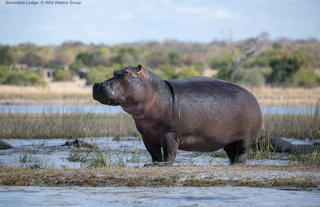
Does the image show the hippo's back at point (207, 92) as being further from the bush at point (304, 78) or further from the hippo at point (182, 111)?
the bush at point (304, 78)

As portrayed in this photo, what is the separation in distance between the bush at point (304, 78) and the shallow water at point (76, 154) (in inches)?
860

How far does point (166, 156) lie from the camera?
22.9 ft

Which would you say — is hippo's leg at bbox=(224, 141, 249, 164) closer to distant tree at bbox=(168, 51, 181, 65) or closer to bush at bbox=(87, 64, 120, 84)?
bush at bbox=(87, 64, 120, 84)

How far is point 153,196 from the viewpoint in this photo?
18.1 ft

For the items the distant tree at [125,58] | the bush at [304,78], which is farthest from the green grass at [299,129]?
the distant tree at [125,58]

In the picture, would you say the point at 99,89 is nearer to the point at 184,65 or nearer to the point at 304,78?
the point at 304,78

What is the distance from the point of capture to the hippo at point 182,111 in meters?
6.81

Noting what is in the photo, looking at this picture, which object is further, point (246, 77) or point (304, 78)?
point (304, 78)

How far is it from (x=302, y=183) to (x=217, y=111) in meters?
1.70

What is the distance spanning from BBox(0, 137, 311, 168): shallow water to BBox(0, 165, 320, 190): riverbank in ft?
3.24

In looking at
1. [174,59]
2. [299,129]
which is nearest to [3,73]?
[174,59]

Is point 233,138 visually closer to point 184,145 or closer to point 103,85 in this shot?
point 184,145

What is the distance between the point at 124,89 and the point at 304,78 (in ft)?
87.0

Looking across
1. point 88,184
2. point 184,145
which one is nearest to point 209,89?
point 184,145
